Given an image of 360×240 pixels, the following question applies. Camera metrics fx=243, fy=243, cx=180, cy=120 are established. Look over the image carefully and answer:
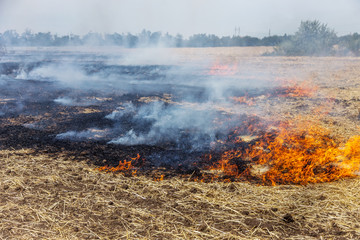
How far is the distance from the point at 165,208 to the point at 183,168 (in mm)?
1356

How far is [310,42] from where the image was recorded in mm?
27344

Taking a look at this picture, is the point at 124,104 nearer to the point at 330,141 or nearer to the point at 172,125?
the point at 172,125

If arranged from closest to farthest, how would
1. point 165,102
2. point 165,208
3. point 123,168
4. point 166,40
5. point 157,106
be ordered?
point 165,208, point 123,168, point 157,106, point 165,102, point 166,40

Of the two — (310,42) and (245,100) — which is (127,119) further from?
(310,42)

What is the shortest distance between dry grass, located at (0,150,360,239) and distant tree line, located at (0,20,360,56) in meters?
26.5

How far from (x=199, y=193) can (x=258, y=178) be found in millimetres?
1211

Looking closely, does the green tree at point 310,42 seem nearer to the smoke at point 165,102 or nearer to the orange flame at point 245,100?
the smoke at point 165,102

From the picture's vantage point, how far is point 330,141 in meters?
5.46

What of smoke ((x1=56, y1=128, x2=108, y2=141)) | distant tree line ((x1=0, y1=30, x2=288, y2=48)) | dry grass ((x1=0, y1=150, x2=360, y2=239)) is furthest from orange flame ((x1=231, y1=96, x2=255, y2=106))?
distant tree line ((x1=0, y1=30, x2=288, y2=48))

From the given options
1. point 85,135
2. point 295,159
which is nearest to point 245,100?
point 295,159

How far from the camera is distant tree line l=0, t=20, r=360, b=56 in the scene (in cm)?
2638

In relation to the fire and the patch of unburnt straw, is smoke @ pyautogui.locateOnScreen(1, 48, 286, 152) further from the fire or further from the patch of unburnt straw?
the fire

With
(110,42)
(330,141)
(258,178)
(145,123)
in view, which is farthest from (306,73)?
(110,42)

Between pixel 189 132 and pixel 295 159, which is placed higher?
pixel 189 132
